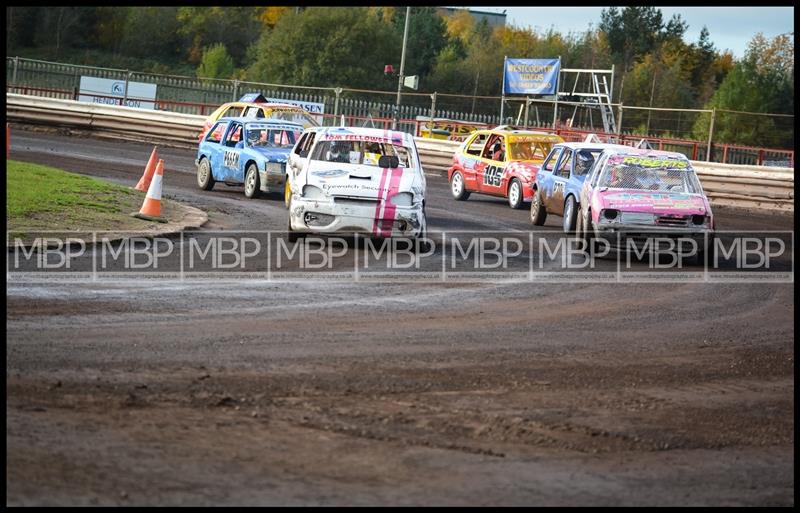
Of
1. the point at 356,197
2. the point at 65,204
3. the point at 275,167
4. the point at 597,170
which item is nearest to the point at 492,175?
the point at 275,167

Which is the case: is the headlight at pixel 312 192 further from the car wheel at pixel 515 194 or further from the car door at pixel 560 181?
the car wheel at pixel 515 194

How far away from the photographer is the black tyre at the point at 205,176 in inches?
842

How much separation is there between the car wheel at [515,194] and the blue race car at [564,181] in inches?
96.9

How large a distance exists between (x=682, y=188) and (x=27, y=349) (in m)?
9.95

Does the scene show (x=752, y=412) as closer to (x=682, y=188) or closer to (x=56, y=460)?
(x=56, y=460)

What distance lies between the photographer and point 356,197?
14.2 meters

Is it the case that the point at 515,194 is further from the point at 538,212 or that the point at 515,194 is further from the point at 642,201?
the point at 642,201

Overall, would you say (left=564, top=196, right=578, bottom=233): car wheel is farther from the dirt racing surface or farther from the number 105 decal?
the dirt racing surface

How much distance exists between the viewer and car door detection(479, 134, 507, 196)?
21.9 m

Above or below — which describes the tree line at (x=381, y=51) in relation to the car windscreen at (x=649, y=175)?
above

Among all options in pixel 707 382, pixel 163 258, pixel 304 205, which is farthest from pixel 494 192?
pixel 707 382

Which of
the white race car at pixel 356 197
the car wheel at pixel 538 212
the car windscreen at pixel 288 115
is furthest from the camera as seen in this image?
the car windscreen at pixel 288 115

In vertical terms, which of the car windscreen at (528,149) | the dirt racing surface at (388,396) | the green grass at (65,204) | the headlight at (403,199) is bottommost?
the dirt racing surface at (388,396)

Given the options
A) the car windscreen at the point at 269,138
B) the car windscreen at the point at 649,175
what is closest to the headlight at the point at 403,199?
the car windscreen at the point at 649,175
